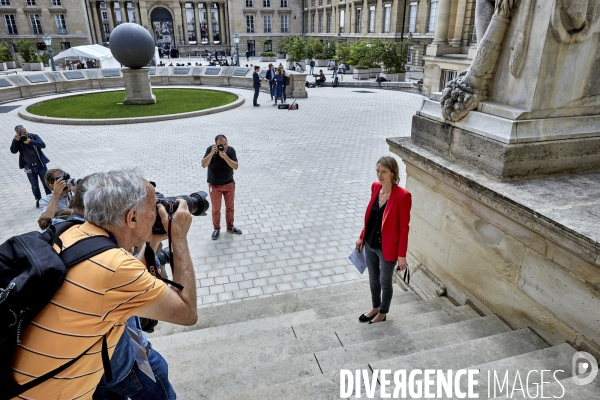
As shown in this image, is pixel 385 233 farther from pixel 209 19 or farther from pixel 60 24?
pixel 209 19

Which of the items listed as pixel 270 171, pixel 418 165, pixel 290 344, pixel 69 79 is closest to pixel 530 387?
pixel 290 344

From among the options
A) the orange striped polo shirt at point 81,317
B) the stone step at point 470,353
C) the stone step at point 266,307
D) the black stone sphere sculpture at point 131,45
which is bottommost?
the stone step at point 266,307

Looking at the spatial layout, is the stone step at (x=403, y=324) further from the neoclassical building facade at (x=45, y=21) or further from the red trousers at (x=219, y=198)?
the neoclassical building facade at (x=45, y=21)

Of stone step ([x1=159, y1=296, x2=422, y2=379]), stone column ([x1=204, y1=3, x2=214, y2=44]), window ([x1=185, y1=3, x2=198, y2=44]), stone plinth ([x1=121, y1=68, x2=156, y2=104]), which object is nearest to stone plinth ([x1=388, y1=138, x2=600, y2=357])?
stone step ([x1=159, y1=296, x2=422, y2=379])

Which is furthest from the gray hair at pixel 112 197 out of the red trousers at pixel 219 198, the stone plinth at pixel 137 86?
the stone plinth at pixel 137 86

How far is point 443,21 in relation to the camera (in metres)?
22.7

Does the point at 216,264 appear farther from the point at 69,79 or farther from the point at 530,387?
the point at 69,79

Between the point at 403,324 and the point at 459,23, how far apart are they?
22.8 metres

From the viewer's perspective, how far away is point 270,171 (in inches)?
402

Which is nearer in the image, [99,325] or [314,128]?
[99,325]

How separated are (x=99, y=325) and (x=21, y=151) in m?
7.65

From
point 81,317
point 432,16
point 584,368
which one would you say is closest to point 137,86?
point 81,317

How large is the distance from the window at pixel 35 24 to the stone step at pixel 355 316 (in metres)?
58.9

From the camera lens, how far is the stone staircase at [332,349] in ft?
8.49
